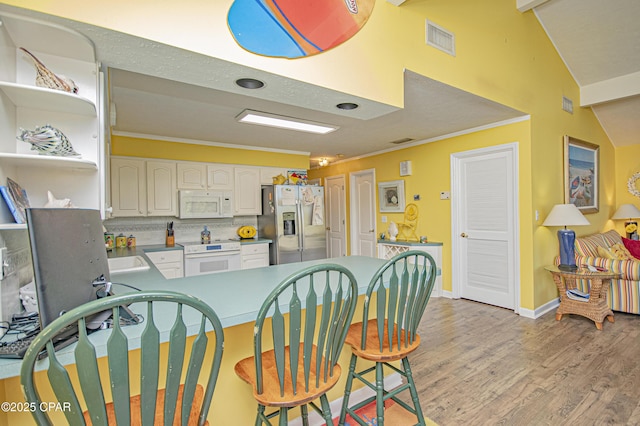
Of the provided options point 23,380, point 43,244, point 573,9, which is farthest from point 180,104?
point 573,9

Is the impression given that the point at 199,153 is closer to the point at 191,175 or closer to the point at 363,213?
the point at 191,175

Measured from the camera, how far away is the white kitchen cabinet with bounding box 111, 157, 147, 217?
12.4ft

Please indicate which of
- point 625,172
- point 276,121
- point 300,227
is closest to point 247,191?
point 300,227

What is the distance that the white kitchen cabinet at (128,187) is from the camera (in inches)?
149

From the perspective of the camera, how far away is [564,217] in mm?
3506

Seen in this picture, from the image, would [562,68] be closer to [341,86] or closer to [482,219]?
[482,219]

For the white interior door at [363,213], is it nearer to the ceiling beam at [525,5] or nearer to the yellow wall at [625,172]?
the ceiling beam at [525,5]

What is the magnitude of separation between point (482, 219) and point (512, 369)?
6.78 feet

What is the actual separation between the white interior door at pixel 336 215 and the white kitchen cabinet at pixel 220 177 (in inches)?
98.7

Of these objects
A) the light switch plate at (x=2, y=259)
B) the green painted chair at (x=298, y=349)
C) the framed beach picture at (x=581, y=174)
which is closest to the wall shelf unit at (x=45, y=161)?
the light switch plate at (x=2, y=259)

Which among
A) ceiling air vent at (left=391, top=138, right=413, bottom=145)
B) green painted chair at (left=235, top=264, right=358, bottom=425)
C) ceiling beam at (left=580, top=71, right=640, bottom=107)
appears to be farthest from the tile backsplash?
ceiling beam at (left=580, top=71, right=640, bottom=107)

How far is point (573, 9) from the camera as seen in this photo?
3.41m

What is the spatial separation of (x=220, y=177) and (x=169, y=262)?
4.59 ft

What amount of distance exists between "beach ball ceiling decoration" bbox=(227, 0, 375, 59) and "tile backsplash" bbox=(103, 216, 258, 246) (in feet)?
10.7
